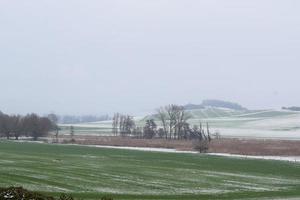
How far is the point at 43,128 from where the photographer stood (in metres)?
150

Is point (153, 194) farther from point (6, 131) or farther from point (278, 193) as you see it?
point (6, 131)

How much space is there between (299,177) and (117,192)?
2125 cm

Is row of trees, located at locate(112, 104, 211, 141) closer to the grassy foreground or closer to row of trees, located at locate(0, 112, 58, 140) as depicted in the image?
row of trees, located at locate(0, 112, 58, 140)

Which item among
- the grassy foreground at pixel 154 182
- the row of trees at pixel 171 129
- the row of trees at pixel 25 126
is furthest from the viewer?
the row of trees at pixel 171 129

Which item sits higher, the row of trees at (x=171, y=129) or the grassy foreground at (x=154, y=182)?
the row of trees at (x=171, y=129)

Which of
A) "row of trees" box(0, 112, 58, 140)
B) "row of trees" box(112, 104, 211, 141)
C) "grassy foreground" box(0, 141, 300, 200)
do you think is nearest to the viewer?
"grassy foreground" box(0, 141, 300, 200)

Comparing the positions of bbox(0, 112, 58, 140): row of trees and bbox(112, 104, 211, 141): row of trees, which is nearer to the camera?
bbox(0, 112, 58, 140): row of trees

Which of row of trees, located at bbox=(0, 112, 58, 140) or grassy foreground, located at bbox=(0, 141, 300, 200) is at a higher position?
row of trees, located at bbox=(0, 112, 58, 140)

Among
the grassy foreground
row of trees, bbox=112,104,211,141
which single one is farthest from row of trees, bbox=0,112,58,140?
the grassy foreground

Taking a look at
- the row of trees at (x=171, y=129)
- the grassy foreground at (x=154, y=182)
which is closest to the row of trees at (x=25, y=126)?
the row of trees at (x=171, y=129)

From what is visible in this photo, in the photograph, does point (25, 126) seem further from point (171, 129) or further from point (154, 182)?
point (154, 182)

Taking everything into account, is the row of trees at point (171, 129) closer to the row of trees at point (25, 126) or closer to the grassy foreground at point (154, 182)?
the row of trees at point (25, 126)

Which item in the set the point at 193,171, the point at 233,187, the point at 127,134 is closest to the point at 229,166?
the point at 193,171

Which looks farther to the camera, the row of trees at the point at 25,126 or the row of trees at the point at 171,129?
the row of trees at the point at 171,129
